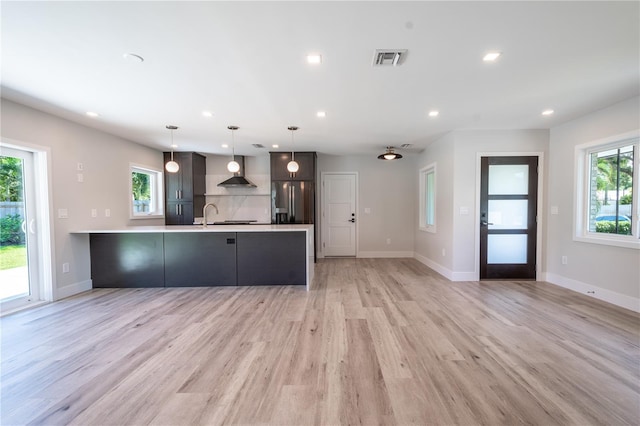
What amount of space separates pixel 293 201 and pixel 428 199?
305 centimetres

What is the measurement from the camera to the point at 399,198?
6527mm

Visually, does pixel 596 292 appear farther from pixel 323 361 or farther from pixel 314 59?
pixel 314 59

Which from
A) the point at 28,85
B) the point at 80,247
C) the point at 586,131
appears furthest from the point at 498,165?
the point at 80,247

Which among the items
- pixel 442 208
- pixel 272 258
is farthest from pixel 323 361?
pixel 442 208

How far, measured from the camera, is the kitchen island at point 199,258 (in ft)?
13.1

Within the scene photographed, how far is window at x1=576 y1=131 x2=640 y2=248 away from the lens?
10.5 feet

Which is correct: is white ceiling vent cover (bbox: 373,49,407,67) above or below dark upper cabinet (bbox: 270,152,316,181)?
above

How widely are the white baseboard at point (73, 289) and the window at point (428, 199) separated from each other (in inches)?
240

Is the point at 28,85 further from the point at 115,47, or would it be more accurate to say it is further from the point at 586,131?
the point at 586,131

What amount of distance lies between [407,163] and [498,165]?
235 centimetres

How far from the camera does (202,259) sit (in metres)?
4.02

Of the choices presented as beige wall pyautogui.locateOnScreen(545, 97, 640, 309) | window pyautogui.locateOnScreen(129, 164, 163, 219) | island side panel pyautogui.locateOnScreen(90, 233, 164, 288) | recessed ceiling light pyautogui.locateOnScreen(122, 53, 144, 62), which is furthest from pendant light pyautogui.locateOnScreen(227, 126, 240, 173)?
beige wall pyautogui.locateOnScreen(545, 97, 640, 309)

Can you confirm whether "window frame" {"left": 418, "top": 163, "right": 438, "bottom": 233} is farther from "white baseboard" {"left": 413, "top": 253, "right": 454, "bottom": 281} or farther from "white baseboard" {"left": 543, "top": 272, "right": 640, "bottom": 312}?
"white baseboard" {"left": 543, "top": 272, "right": 640, "bottom": 312}

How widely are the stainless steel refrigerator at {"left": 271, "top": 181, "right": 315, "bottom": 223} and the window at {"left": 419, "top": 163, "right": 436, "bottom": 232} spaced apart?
2.55 meters
